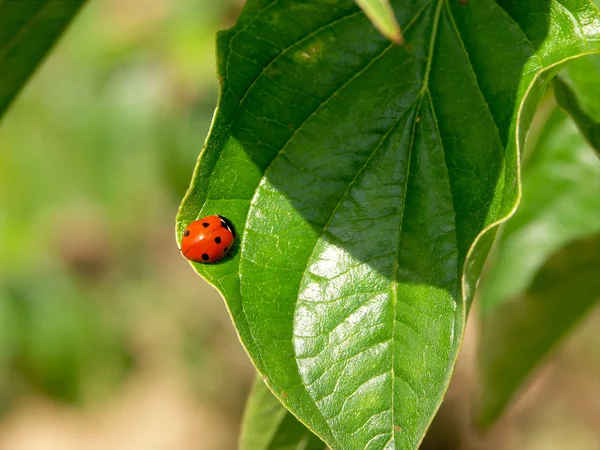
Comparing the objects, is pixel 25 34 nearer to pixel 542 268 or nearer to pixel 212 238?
pixel 212 238

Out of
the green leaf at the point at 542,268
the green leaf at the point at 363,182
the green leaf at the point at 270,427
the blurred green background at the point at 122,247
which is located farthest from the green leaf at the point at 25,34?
the blurred green background at the point at 122,247

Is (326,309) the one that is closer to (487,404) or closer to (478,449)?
(487,404)

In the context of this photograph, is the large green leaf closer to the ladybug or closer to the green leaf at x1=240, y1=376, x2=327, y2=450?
the ladybug

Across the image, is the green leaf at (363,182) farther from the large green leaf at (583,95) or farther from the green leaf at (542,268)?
the green leaf at (542,268)

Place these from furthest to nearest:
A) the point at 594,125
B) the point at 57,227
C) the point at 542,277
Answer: the point at 57,227 < the point at 542,277 < the point at 594,125

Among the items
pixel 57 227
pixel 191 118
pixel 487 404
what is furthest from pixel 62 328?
pixel 487 404

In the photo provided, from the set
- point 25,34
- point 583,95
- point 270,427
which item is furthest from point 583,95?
point 25,34
